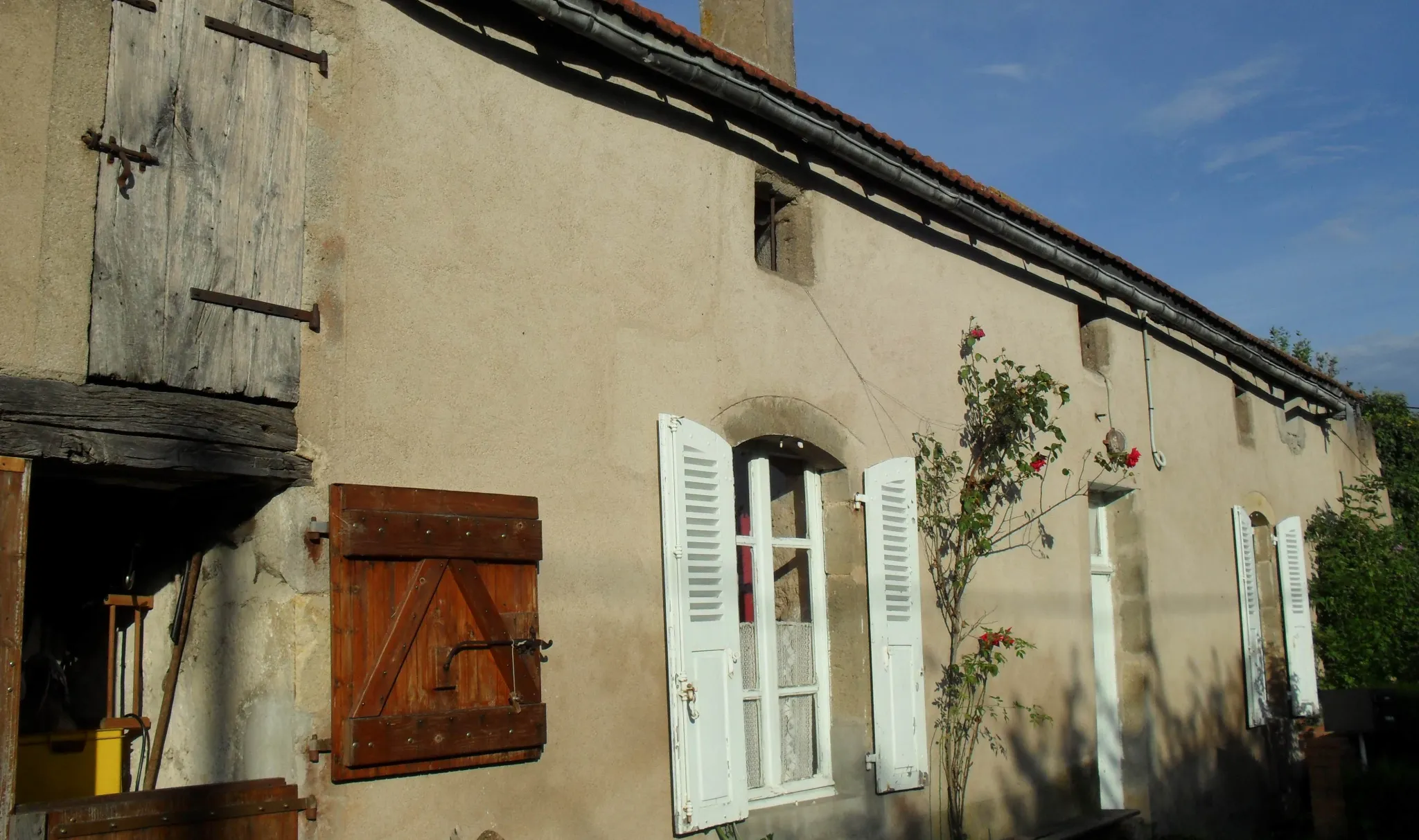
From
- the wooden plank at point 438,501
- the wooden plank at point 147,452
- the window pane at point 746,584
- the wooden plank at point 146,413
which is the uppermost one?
the wooden plank at point 146,413

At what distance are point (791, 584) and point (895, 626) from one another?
0.59 m

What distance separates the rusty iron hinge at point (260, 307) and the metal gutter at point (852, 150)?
1.52 m

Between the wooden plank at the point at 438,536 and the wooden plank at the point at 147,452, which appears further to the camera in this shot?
the wooden plank at the point at 438,536

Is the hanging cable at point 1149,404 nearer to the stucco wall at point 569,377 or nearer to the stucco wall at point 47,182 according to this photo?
the stucco wall at point 569,377

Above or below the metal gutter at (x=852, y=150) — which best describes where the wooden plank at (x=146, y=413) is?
below

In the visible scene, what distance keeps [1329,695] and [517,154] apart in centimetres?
761

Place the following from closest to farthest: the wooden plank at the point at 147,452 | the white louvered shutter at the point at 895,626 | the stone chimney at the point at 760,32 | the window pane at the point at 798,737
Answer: the wooden plank at the point at 147,452 → the window pane at the point at 798,737 → the white louvered shutter at the point at 895,626 → the stone chimney at the point at 760,32

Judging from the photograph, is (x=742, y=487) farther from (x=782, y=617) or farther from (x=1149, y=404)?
(x=1149, y=404)

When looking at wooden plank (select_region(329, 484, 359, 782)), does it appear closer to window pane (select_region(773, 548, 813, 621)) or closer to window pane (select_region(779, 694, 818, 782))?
window pane (select_region(779, 694, 818, 782))

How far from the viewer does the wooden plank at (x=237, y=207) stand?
163 inches

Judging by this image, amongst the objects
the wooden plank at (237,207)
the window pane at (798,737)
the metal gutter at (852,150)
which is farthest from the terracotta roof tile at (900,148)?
the window pane at (798,737)

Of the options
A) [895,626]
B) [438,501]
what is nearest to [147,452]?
[438,501]

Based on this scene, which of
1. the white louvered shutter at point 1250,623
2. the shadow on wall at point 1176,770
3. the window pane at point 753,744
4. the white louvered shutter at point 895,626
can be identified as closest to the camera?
the window pane at point 753,744

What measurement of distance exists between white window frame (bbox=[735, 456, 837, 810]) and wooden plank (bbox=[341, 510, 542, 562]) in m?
1.33
